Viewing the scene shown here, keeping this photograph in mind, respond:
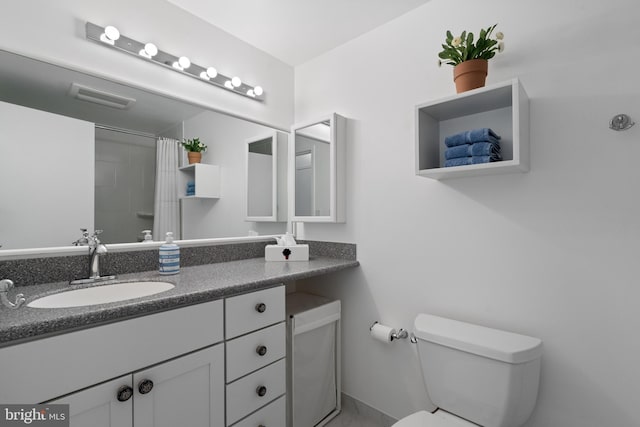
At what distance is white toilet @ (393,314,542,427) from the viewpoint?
113 centimetres

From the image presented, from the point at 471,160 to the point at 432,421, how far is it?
1030 millimetres

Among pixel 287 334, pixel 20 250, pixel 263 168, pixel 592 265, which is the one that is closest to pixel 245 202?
pixel 263 168

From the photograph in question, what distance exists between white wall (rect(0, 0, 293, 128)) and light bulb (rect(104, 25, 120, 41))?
0.07 meters

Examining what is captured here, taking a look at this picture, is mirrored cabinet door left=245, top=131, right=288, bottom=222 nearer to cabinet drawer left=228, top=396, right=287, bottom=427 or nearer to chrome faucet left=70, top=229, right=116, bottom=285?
chrome faucet left=70, top=229, right=116, bottom=285

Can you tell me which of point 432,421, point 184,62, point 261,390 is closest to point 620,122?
point 432,421

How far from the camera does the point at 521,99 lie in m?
1.21

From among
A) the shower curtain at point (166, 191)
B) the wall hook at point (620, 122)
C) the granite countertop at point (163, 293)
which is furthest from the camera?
the shower curtain at point (166, 191)

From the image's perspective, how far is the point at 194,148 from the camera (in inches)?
67.9

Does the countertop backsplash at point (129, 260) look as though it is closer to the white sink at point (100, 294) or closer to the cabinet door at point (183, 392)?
the white sink at point (100, 294)

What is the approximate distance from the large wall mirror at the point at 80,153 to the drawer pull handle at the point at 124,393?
0.74 metres

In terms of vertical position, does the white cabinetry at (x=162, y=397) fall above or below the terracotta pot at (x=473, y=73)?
below

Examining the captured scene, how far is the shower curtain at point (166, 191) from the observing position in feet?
5.23

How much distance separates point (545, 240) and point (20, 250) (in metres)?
2.08

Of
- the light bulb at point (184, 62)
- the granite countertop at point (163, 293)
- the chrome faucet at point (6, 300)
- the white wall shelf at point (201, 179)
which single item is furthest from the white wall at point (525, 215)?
the chrome faucet at point (6, 300)
